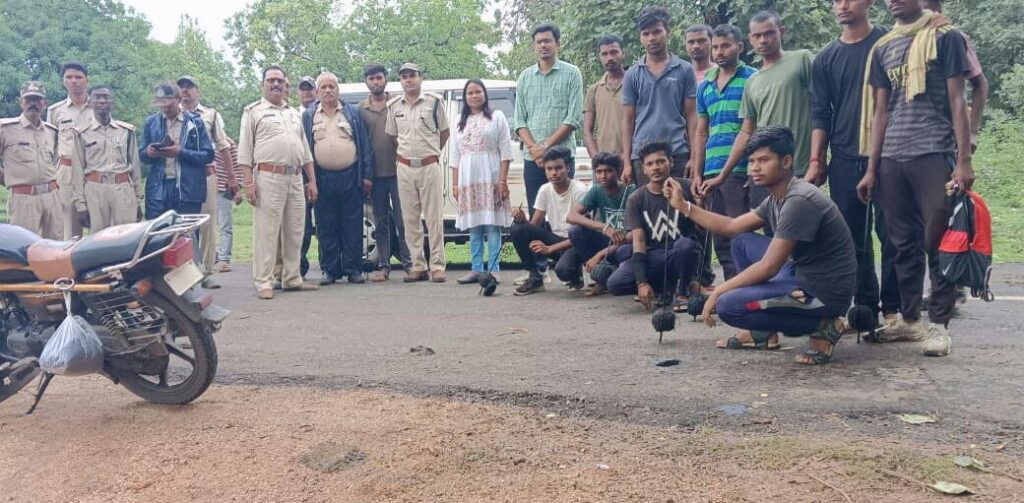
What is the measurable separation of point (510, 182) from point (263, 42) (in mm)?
27391

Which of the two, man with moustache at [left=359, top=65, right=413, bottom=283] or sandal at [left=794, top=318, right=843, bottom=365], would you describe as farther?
man with moustache at [left=359, top=65, right=413, bottom=283]

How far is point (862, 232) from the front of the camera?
17.9ft

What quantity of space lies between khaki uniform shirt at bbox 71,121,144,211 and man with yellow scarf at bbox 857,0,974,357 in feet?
20.2

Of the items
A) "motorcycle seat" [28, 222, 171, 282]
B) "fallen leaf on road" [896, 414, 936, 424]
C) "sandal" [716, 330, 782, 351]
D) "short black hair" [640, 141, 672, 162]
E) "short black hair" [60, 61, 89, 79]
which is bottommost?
"fallen leaf on road" [896, 414, 936, 424]

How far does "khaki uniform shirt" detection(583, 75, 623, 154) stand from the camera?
7574 millimetres

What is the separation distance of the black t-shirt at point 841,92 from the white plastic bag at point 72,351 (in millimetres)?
4163

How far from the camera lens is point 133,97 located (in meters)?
32.9

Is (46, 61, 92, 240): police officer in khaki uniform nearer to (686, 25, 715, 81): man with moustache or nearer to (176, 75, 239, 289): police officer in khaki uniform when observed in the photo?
(176, 75, 239, 289): police officer in khaki uniform

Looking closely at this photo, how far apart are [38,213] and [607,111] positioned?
5021 millimetres

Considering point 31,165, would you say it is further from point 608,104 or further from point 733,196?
point 733,196

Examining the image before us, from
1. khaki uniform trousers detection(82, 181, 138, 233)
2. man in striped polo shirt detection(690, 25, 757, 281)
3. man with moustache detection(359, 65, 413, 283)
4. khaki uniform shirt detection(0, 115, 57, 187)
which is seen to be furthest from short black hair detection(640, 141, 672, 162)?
khaki uniform shirt detection(0, 115, 57, 187)

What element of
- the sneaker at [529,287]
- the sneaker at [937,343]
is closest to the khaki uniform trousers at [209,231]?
the sneaker at [529,287]

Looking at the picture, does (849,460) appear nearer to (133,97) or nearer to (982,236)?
(982,236)

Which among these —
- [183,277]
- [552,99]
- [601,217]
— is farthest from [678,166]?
[183,277]
